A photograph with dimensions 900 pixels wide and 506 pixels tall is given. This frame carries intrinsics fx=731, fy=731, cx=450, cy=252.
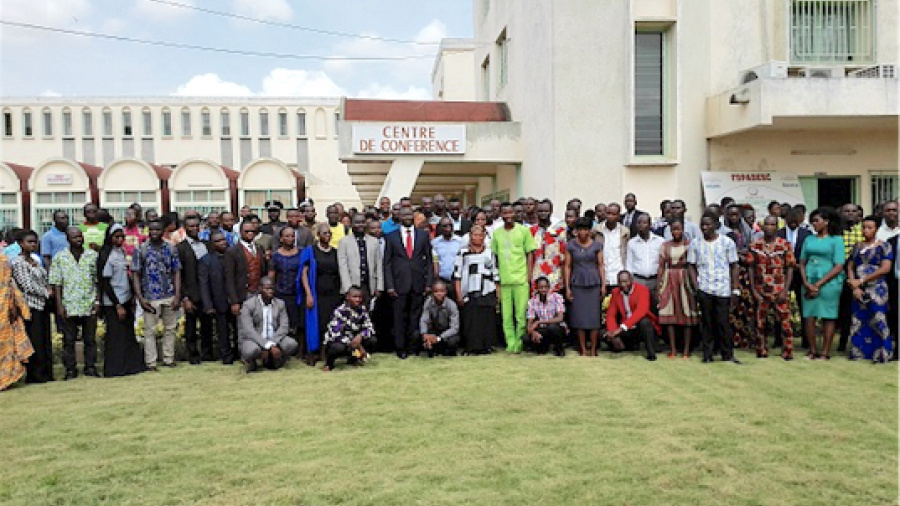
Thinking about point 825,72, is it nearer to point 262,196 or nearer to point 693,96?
point 693,96

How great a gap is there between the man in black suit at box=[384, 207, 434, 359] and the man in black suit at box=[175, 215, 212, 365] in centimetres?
230

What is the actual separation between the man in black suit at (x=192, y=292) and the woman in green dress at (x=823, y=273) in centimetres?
729

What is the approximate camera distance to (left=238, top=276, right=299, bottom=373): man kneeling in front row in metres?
8.38

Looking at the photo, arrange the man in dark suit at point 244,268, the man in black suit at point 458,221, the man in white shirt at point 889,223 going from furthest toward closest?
the man in black suit at point 458,221
the man in dark suit at point 244,268
the man in white shirt at point 889,223

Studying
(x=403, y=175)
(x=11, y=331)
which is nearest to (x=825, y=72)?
(x=403, y=175)

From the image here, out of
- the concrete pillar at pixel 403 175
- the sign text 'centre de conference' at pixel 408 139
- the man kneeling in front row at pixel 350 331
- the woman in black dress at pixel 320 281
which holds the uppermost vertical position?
the sign text 'centre de conference' at pixel 408 139

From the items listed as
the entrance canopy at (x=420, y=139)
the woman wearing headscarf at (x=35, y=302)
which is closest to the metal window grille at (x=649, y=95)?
the entrance canopy at (x=420, y=139)

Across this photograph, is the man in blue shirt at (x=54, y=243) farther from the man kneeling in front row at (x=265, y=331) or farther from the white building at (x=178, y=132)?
the white building at (x=178, y=132)

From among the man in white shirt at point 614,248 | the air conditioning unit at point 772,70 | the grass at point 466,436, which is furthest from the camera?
the air conditioning unit at point 772,70

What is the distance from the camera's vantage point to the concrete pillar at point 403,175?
1510cm

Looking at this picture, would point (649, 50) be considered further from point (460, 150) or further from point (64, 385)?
point (64, 385)

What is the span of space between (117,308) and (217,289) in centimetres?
112

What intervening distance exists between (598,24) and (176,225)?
Result: 28.2 feet

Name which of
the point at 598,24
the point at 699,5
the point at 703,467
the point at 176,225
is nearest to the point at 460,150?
the point at 598,24
